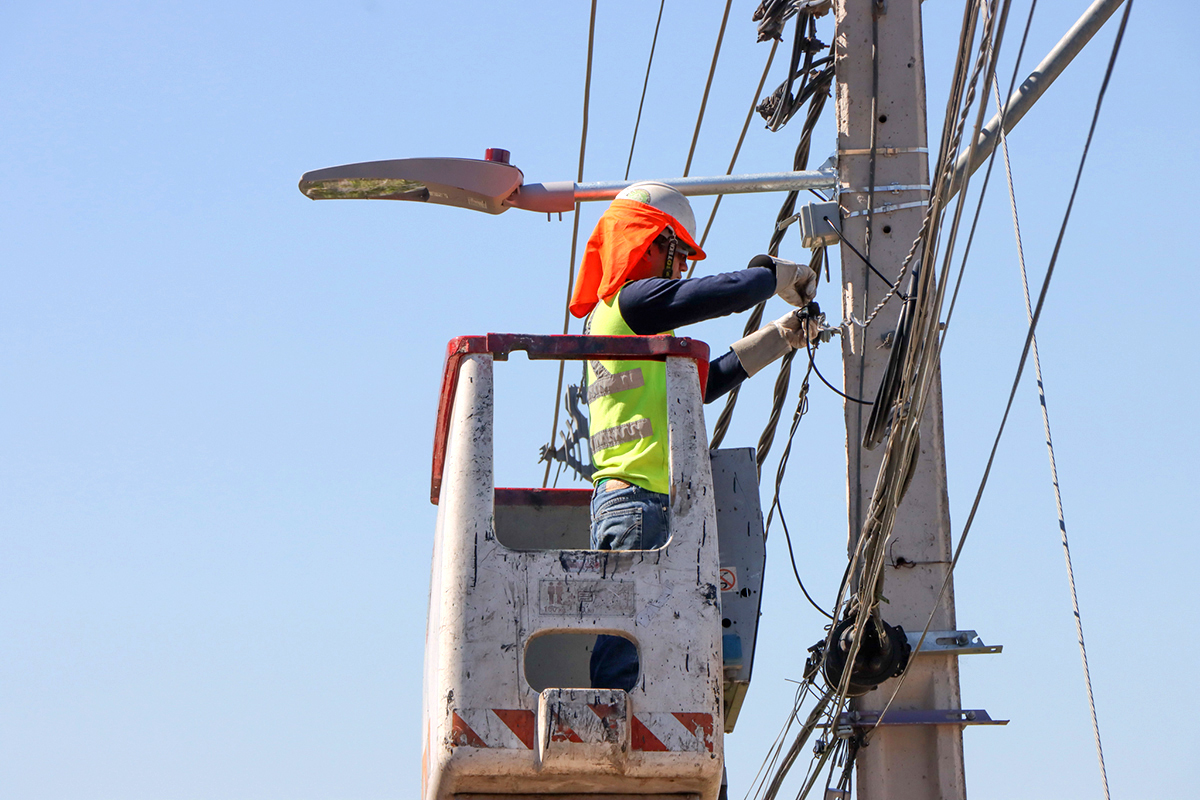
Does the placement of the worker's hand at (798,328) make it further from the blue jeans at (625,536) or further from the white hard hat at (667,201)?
the blue jeans at (625,536)

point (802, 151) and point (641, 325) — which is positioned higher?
point (802, 151)

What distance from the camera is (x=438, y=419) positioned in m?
4.55

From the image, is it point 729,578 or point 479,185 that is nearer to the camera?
point 729,578

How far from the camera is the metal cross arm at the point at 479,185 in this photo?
613 centimetres

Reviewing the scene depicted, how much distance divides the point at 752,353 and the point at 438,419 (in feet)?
4.24

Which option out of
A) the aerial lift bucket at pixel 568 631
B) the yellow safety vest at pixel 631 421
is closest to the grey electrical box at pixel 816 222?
the yellow safety vest at pixel 631 421

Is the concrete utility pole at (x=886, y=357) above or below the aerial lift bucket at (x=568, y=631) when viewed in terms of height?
above

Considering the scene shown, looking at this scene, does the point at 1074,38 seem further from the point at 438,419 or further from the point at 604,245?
the point at 438,419

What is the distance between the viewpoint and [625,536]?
431 cm

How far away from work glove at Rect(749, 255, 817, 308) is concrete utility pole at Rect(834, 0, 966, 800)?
682 mm

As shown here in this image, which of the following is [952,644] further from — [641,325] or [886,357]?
[641,325]

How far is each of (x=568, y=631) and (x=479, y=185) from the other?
294cm

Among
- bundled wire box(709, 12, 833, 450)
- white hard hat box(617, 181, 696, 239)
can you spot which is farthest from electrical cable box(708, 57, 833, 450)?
white hard hat box(617, 181, 696, 239)

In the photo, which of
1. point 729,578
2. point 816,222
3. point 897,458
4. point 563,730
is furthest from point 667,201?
point 563,730
